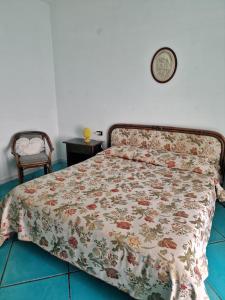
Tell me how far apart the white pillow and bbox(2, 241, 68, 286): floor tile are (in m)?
1.60

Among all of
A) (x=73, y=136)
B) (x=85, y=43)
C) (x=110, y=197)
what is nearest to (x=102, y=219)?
(x=110, y=197)

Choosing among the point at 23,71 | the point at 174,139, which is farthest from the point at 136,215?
the point at 23,71

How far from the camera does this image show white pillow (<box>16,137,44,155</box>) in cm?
326

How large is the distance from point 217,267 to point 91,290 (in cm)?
104

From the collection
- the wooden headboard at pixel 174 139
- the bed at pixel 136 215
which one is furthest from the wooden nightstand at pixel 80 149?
the bed at pixel 136 215

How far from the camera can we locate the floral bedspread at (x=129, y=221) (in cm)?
123

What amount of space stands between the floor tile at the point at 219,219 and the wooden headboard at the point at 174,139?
0.39 meters

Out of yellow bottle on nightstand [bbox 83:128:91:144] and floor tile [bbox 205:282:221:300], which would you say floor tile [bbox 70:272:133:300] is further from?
yellow bottle on nightstand [bbox 83:128:91:144]

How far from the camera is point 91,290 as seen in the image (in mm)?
1586

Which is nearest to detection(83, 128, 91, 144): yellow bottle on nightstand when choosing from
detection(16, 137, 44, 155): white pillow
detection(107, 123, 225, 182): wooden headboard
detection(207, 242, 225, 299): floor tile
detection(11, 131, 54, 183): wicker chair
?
detection(107, 123, 225, 182): wooden headboard

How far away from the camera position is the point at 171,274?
1147 mm

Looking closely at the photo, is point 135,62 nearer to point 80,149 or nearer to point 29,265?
point 80,149

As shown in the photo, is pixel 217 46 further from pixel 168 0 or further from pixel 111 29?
pixel 111 29

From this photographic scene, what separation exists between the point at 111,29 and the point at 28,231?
9.53ft
